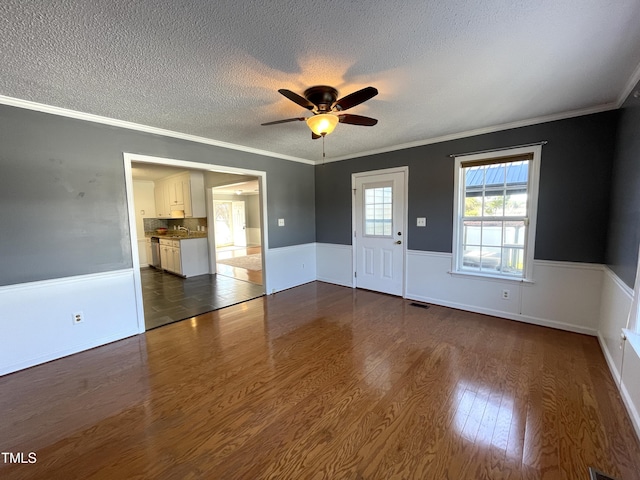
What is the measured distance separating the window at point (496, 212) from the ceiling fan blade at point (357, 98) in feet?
7.43

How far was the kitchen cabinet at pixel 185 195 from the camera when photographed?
18.8ft

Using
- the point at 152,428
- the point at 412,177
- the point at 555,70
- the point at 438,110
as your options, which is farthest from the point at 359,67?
the point at 152,428

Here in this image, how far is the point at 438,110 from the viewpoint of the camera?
274 cm

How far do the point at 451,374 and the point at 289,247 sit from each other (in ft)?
10.9

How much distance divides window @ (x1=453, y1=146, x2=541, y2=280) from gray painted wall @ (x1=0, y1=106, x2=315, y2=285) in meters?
3.85

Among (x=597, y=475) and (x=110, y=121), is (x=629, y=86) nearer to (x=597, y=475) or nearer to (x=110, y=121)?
(x=597, y=475)

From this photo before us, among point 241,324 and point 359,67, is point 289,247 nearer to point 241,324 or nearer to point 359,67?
point 241,324

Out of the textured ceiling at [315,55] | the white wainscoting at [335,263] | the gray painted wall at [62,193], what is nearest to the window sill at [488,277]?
the white wainscoting at [335,263]

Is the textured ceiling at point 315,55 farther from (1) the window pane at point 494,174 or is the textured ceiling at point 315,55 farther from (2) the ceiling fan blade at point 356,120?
(1) the window pane at point 494,174

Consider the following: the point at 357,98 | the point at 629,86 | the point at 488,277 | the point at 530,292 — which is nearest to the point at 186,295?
the point at 357,98

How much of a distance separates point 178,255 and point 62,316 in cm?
332

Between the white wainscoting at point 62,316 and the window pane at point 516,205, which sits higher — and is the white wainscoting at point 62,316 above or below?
below

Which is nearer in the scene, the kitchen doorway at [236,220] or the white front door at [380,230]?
the white front door at [380,230]

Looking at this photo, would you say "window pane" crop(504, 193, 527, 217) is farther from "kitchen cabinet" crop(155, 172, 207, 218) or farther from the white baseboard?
"kitchen cabinet" crop(155, 172, 207, 218)
